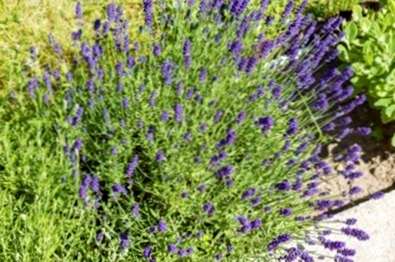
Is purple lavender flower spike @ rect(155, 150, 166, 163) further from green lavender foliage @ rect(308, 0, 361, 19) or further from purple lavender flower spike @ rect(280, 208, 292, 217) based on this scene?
green lavender foliage @ rect(308, 0, 361, 19)

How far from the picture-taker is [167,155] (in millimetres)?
2807

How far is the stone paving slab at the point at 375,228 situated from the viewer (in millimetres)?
3342

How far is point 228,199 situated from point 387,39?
4.06ft

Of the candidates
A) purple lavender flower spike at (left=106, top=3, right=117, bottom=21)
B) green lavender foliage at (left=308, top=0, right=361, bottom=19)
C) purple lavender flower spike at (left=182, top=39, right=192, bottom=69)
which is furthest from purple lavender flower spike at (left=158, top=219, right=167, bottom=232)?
green lavender foliage at (left=308, top=0, right=361, bottom=19)

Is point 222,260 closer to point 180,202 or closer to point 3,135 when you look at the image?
point 180,202

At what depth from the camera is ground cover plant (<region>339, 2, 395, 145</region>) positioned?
342 cm

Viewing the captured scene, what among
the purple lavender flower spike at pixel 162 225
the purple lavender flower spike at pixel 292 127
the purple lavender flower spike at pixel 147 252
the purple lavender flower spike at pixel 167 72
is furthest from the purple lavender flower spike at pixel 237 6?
the purple lavender flower spike at pixel 147 252

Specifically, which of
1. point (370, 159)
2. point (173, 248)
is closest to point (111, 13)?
point (173, 248)

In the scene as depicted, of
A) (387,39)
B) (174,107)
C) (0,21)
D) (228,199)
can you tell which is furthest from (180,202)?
(0,21)

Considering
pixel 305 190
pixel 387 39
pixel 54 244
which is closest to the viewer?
pixel 54 244

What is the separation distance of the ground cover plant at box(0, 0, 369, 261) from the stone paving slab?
1.05 ft

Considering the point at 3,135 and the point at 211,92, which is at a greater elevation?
the point at 211,92

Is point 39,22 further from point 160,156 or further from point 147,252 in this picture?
point 147,252

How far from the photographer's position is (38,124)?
2.81 meters
